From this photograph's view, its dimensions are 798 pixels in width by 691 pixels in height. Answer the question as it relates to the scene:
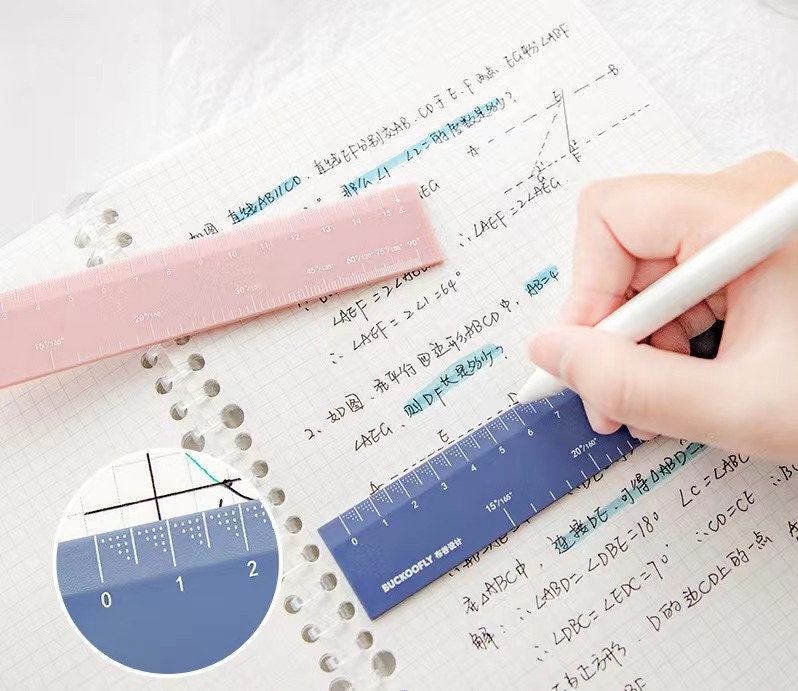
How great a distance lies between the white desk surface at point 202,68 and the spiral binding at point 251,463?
9 cm

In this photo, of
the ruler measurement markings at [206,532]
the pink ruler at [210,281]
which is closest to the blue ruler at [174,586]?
the ruler measurement markings at [206,532]

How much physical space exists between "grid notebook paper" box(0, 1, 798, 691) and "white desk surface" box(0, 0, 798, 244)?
0.06 meters

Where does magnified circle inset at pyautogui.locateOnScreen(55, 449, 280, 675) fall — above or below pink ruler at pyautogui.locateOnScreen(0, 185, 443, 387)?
below

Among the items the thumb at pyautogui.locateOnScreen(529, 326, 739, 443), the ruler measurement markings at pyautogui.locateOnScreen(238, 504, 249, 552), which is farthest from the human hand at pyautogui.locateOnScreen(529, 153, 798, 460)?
the ruler measurement markings at pyautogui.locateOnScreen(238, 504, 249, 552)

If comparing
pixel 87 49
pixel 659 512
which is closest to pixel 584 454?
pixel 659 512

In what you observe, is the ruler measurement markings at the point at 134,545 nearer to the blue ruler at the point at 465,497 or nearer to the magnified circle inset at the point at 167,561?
the magnified circle inset at the point at 167,561

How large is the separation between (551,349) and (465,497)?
0.44 feet

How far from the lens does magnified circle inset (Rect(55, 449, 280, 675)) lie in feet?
1.97

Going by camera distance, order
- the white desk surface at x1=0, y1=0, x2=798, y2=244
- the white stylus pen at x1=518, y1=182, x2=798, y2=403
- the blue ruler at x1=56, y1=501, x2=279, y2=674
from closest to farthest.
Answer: the white stylus pen at x1=518, y1=182, x2=798, y2=403, the blue ruler at x1=56, y1=501, x2=279, y2=674, the white desk surface at x1=0, y1=0, x2=798, y2=244

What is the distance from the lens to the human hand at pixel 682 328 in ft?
1.70

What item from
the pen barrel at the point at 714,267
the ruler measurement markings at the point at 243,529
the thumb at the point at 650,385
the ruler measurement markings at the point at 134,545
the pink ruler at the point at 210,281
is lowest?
the thumb at the point at 650,385

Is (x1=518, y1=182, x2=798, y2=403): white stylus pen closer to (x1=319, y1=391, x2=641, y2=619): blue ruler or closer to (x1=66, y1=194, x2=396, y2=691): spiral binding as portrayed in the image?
(x1=319, y1=391, x2=641, y2=619): blue ruler

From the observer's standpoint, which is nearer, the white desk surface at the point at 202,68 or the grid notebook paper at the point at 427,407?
the grid notebook paper at the point at 427,407

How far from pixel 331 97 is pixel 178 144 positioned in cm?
13
